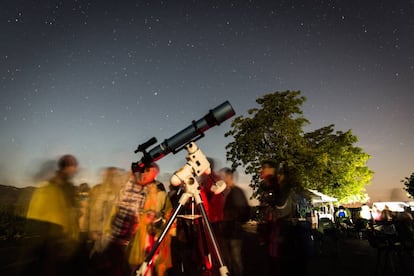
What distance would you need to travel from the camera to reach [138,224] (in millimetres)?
3641

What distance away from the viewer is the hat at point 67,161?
3889 millimetres

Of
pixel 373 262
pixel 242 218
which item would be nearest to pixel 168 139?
pixel 242 218

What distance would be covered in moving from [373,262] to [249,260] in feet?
10.5

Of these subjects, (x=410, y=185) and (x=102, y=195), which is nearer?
(x=102, y=195)

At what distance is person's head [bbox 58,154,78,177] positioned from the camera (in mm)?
3875

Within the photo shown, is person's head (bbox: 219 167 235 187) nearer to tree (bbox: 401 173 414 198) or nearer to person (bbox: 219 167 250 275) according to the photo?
person (bbox: 219 167 250 275)

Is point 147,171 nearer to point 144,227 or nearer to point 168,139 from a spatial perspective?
point 144,227

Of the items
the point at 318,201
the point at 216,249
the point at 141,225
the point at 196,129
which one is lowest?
the point at 216,249

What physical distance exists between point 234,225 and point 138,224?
1.56 meters

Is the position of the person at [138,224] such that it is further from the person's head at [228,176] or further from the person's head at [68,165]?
the person's head at [228,176]

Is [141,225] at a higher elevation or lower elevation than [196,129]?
lower

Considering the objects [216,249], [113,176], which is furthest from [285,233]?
[113,176]

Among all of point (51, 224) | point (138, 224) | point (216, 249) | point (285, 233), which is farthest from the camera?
point (138, 224)

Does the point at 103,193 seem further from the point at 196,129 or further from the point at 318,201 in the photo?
the point at 318,201
